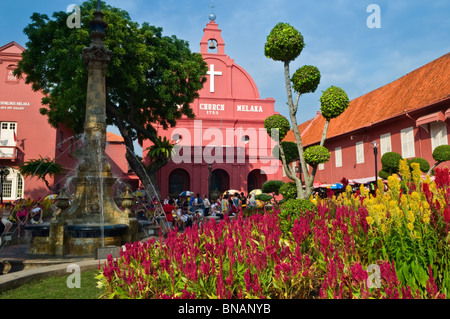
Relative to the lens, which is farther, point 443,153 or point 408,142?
point 408,142

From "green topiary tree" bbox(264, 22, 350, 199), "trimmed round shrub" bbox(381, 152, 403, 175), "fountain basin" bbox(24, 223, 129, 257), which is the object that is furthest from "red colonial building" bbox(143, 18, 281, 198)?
"fountain basin" bbox(24, 223, 129, 257)

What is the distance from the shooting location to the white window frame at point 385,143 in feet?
70.3

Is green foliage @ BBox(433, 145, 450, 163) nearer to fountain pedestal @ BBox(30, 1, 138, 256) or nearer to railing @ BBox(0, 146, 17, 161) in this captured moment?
fountain pedestal @ BBox(30, 1, 138, 256)

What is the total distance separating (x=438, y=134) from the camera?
17.3 meters

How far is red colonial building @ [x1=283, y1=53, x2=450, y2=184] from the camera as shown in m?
17.7

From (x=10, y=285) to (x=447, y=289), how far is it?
5076 millimetres

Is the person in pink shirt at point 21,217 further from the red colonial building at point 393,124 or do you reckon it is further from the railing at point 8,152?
the red colonial building at point 393,124

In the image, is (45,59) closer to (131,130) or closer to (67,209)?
(131,130)

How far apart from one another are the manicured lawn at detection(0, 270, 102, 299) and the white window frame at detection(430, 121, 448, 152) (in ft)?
58.7

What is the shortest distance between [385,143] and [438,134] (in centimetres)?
456

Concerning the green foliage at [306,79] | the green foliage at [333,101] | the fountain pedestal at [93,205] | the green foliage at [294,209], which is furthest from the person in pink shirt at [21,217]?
the green foliage at [333,101]

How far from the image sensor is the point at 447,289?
3.01 metres

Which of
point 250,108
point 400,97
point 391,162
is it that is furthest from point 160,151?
point 400,97

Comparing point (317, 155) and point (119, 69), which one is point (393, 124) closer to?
point (317, 155)
